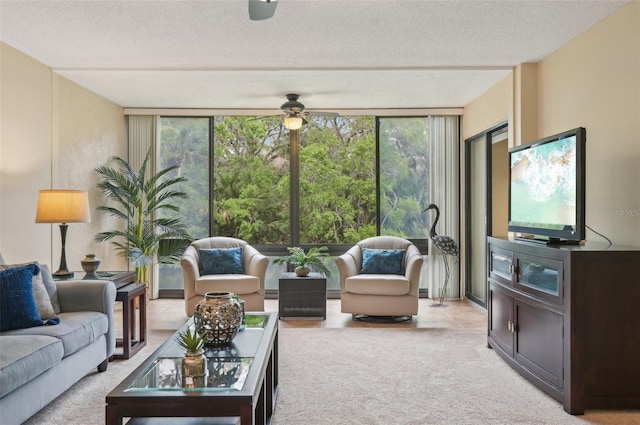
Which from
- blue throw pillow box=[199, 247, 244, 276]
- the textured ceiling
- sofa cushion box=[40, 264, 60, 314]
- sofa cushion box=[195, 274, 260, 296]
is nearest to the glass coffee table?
sofa cushion box=[40, 264, 60, 314]

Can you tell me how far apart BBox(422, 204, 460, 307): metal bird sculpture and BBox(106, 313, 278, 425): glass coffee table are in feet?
12.7

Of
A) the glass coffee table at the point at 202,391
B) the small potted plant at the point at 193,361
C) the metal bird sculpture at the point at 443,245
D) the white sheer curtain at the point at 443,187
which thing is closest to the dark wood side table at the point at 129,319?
the glass coffee table at the point at 202,391

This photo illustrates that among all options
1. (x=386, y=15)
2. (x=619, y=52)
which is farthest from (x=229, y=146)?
(x=619, y=52)

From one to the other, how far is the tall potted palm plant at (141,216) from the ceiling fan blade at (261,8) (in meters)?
3.84

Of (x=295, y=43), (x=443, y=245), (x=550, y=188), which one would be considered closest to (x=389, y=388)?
(x=550, y=188)

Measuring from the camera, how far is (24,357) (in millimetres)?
2629

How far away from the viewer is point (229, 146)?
273 inches

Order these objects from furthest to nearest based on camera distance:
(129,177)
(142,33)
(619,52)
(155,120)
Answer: (155,120), (129,177), (142,33), (619,52)

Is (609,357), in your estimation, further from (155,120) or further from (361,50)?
(155,120)

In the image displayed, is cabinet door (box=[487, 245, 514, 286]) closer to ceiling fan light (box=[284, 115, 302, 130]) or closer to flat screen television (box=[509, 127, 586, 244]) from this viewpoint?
flat screen television (box=[509, 127, 586, 244])

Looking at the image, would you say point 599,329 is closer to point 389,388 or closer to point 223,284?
point 389,388

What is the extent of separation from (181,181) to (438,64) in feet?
12.0

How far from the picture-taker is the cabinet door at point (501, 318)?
3.82 metres

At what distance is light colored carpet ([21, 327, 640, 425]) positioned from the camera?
289 cm
